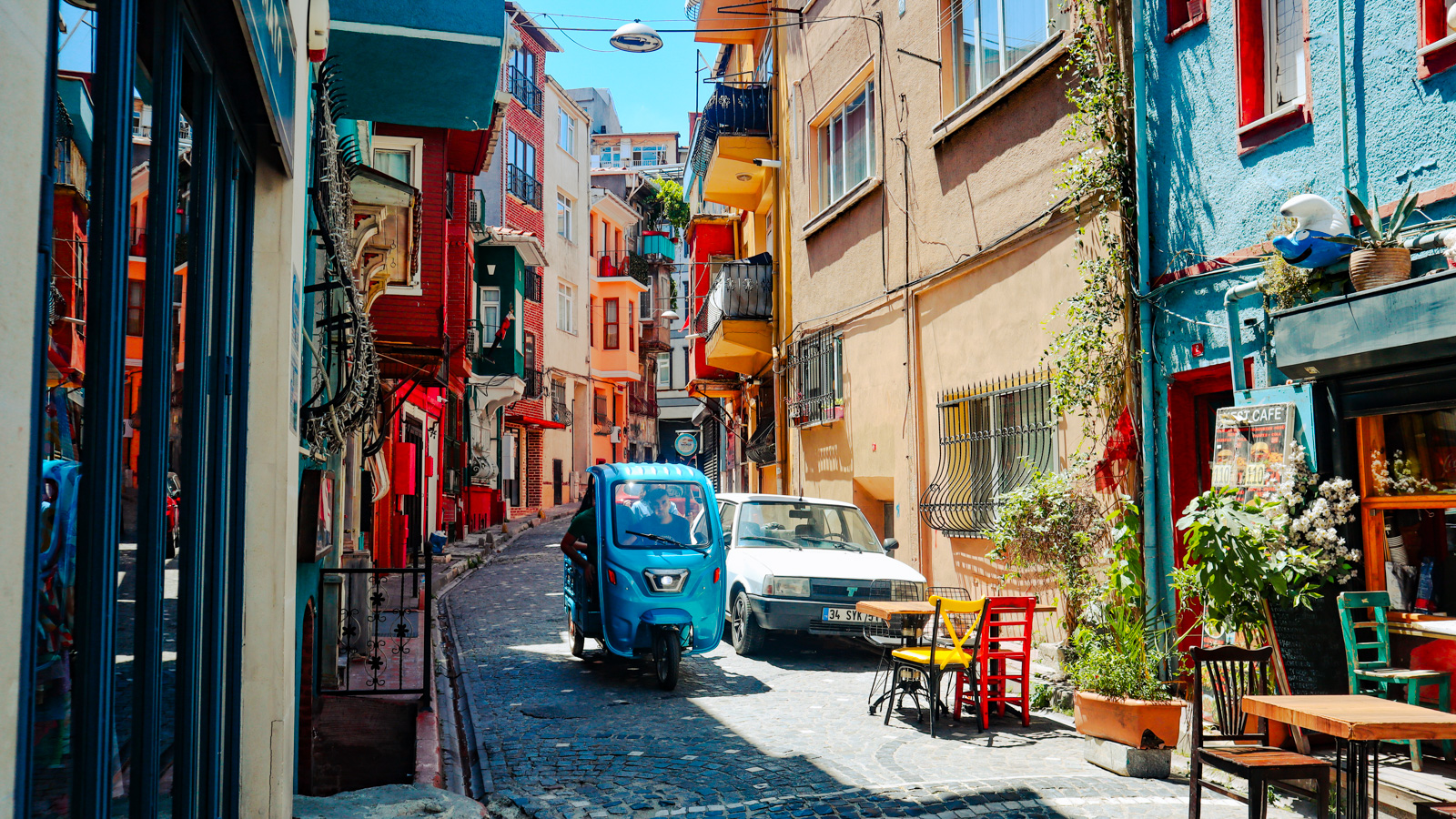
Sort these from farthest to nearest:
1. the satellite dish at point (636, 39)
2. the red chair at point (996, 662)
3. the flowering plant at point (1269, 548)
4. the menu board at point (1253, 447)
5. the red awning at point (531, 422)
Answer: the red awning at point (531, 422)
the satellite dish at point (636, 39)
the red chair at point (996, 662)
the menu board at point (1253, 447)
the flowering plant at point (1269, 548)

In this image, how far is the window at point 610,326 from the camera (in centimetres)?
5034

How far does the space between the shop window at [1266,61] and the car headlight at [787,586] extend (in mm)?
5728

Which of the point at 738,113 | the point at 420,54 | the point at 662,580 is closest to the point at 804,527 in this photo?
the point at 662,580

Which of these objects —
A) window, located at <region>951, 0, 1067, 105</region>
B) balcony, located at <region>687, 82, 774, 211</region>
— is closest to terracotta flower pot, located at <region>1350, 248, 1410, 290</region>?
window, located at <region>951, 0, 1067, 105</region>

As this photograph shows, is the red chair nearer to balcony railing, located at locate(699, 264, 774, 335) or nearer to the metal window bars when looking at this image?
the metal window bars

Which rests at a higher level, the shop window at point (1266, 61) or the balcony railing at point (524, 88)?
the balcony railing at point (524, 88)

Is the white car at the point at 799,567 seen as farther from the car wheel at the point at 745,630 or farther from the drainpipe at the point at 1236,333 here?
the drainpipe at the point at 1236,333

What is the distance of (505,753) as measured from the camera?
762cm

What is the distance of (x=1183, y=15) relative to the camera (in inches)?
359

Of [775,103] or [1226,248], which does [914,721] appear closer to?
[1226,248]

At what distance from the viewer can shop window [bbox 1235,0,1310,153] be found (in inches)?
320

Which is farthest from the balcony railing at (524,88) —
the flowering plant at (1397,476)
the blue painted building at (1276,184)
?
the flowering plant at (1397,476)

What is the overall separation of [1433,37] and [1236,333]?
7.50 feet

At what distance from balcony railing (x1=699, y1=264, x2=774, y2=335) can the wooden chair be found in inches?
627
